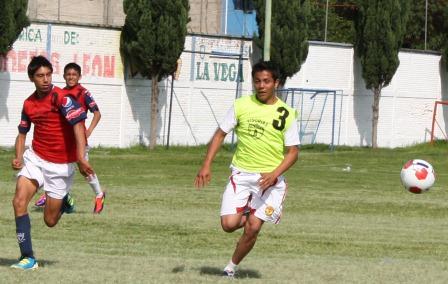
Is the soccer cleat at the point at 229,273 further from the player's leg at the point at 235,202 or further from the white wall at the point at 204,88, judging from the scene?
the white wall at the point at 204,88

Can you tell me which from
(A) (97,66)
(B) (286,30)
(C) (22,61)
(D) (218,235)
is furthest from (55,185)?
(B) (286,30)

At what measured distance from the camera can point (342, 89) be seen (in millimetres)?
44062

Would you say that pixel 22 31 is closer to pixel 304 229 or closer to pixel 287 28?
pixel 287 28

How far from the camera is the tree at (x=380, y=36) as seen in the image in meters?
42.4

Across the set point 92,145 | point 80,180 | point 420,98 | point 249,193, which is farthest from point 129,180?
point 420,98

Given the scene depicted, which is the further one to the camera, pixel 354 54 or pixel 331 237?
pixel 354 54

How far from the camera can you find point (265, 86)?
10.6 meters

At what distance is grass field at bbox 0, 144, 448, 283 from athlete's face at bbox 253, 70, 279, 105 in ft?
5.56

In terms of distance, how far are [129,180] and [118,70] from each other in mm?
12249

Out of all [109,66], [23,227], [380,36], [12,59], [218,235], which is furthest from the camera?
[380,36]

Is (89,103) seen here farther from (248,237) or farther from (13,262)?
(248,237)

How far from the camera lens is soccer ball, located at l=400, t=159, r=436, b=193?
539 inches

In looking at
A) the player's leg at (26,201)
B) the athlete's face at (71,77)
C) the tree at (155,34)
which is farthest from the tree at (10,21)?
the player's leg at (26,201)

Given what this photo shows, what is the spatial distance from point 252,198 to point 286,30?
29.3 metres
